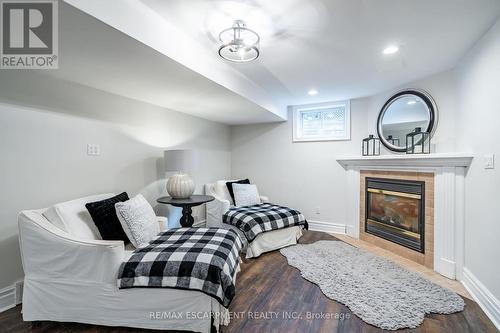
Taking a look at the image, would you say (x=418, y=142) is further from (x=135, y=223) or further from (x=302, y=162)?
(x=135, y=223)

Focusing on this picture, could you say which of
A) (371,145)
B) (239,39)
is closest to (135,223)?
(239,39)

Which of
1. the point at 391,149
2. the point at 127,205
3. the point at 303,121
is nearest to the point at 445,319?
the point at 391,149

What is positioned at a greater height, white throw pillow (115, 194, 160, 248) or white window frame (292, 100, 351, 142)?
white window frame (292, 100, 351, 142)

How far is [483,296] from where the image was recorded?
1.84m

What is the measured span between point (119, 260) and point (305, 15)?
7.15 feet

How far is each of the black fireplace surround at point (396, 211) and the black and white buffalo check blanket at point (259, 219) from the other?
109 centimetres

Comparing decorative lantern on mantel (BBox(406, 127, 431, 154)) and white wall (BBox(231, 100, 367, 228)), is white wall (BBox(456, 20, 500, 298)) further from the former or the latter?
white wall (BBox(231, 100, 367, 228))

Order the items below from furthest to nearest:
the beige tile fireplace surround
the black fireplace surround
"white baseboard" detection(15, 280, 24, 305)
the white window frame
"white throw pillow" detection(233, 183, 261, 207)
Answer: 1. the white window frame
2. "white throw pillow" detection(233, 183, 261, 207)
3. the black fireplace surround
4. the beige tile fireplace surround
5. "white baseboard" detection(15, 280, 24, 305)

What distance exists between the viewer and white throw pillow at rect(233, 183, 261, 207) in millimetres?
3477

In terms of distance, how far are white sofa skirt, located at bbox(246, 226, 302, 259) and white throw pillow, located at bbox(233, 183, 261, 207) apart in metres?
0.69

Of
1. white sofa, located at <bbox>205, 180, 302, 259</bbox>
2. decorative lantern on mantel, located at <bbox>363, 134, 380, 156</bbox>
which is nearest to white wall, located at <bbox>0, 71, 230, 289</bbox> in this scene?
white sofa, located at <bbox>205, 180, 302, 259</bbox>

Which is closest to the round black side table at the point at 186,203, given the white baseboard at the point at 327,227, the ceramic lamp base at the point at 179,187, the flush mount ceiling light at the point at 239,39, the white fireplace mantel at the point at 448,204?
the ceramic lamp base at the point at 179,187

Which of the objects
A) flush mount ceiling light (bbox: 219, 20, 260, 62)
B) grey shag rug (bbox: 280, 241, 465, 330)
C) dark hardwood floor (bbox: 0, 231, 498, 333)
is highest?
flush mount ceiling light (bbox: 219, 20, 260, 62)

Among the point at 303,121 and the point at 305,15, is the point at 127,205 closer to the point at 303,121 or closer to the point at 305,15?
the point at 305,15
